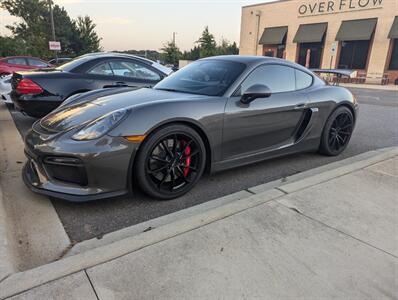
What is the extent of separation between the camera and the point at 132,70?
5730 millimetres

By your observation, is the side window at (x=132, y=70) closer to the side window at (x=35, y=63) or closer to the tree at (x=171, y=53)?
the side window at (x=35, y=63)

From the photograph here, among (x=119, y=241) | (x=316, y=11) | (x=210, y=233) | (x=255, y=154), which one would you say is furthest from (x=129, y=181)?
(x=316, y=11)

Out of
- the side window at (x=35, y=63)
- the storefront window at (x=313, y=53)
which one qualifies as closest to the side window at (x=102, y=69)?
the side window at (x=35, y=63)

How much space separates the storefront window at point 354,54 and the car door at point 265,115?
2472 centimetres

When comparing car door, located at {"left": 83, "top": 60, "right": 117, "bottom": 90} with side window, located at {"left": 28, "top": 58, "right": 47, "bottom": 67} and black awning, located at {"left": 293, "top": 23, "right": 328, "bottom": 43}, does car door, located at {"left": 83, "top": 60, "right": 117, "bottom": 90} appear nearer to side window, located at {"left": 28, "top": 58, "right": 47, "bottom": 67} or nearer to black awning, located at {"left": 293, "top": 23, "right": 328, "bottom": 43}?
side window, located at {"left": 28, "top": 58, "right": 47, "bottom": 67}

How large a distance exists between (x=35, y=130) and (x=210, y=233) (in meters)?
1.89

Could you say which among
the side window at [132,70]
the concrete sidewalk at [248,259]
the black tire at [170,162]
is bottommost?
the concrete sidewalk at [248,259]

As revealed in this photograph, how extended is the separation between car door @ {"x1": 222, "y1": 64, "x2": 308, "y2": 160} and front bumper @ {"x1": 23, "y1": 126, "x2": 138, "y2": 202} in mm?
1083

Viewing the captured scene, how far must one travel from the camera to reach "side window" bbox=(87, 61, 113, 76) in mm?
5371

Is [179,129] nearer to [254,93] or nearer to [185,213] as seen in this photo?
[185,213]

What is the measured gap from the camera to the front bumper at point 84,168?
8.17ft

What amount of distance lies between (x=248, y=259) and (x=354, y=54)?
2753 cm

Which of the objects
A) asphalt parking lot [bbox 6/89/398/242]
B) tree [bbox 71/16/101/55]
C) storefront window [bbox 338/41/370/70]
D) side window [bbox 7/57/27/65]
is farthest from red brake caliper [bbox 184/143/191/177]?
tree [bbox 71/16/101/55]

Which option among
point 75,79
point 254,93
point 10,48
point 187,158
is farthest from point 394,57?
point 10,48
